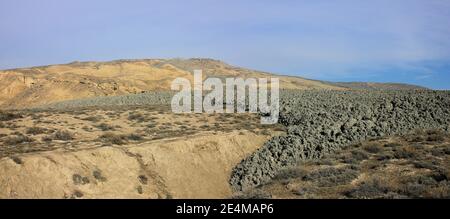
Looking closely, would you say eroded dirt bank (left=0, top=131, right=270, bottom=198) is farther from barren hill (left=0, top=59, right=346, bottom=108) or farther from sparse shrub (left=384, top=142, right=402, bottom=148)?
barren hill (left=0, top=59, right=346, bottom=108)

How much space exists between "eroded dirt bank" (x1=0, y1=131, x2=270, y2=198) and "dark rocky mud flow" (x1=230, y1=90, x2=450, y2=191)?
1.31 metres

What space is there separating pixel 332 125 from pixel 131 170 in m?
13.3

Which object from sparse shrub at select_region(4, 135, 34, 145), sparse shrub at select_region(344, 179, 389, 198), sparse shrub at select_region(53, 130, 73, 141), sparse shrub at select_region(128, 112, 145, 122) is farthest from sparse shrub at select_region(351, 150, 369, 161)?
sparse shrub at select_region(4, 135, 34, 145)

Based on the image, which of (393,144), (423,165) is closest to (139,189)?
(423,165)

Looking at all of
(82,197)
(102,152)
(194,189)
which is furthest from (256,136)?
(82,197)

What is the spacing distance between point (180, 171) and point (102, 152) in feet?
12.8

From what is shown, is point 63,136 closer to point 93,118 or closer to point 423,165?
point 93,118

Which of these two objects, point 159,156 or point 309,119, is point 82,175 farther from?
point 309,119

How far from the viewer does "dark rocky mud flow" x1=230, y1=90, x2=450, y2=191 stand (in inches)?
926

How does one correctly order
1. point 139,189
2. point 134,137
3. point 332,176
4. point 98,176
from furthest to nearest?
point 134,137 < point 332,176 < point 139,189 < point 98,176

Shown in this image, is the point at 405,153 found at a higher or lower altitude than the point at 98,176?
higher

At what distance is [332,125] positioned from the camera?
2794cm

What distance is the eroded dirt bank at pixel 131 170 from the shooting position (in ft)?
56.3

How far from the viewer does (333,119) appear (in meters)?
29.6
